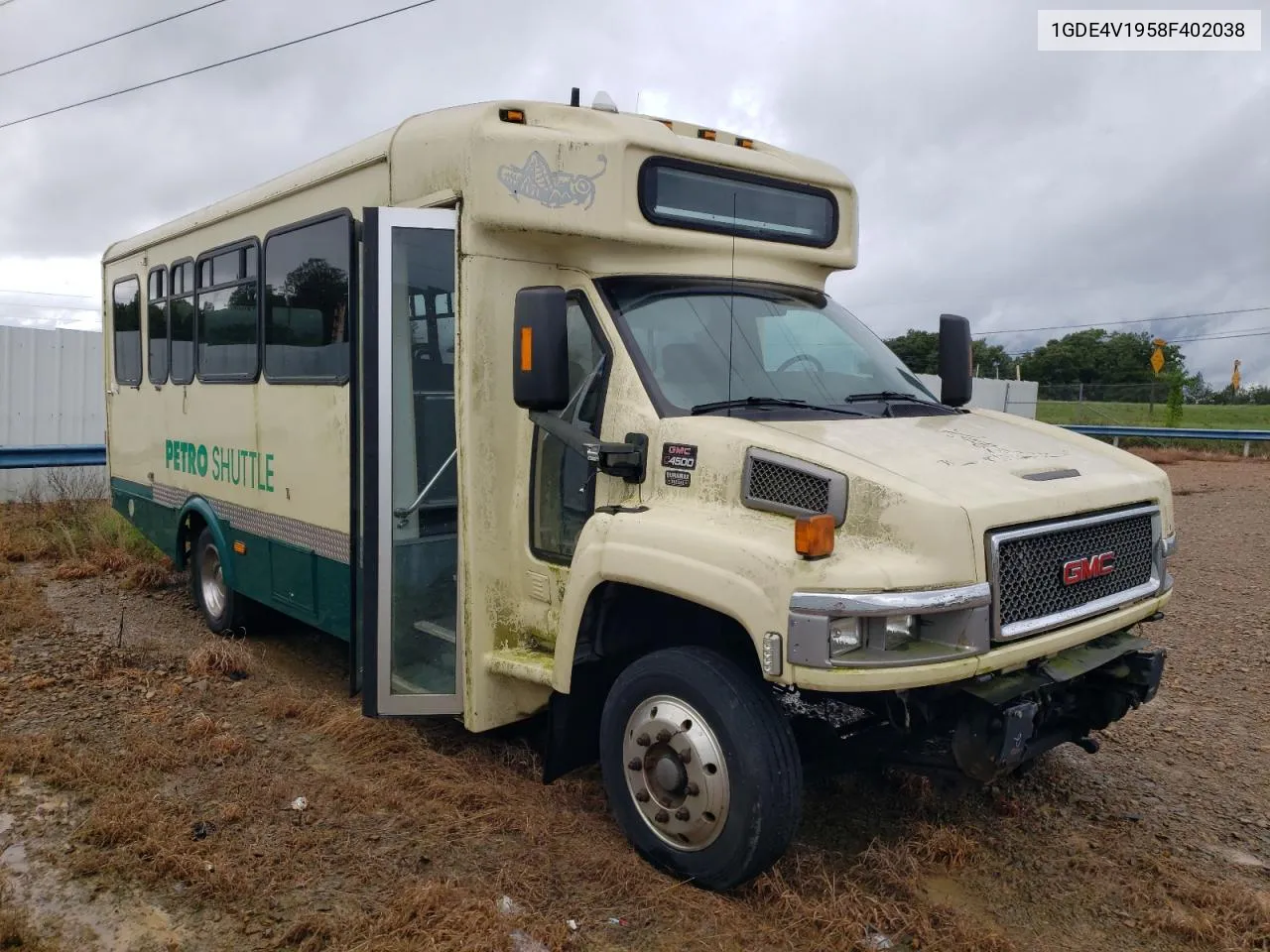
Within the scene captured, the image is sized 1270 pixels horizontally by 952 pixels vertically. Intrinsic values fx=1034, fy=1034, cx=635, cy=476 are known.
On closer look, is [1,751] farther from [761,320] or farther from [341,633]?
[761,320]

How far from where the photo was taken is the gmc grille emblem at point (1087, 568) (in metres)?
3.81

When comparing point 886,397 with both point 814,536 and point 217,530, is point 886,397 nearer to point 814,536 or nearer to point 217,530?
point 814,536

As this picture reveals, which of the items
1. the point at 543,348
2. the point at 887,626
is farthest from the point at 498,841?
the point at 543,348

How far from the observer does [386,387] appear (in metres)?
4.68

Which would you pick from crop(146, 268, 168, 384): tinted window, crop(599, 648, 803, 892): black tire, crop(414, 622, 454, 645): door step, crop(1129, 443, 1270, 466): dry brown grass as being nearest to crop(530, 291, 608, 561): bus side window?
crop(414, 622, 454, 645): door step

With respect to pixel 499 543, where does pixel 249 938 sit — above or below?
below

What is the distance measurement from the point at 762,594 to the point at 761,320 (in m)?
1.75

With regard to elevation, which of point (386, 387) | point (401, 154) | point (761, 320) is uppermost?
point (401, 154)

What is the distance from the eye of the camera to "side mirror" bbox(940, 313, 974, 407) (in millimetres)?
5613

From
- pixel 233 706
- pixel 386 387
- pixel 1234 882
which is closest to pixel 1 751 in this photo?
pixel 233 706

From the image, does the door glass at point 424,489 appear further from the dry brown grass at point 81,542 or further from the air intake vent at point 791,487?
the dry brown grass at point 81,542

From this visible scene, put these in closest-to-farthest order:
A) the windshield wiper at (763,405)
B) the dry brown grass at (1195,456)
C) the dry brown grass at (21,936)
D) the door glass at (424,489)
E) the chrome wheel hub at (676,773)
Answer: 1. the dry brown grass at (21,936)
2. the chrome wheel hub at (676,773)
3. the windshield wiper at (763,405)
4. the door glass at (424,489)
5. the dry brown grass at (1195,456)

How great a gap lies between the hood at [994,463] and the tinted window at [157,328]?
5853mm

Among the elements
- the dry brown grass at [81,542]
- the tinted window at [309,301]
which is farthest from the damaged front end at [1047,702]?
the dry brown grass at [81,542]
